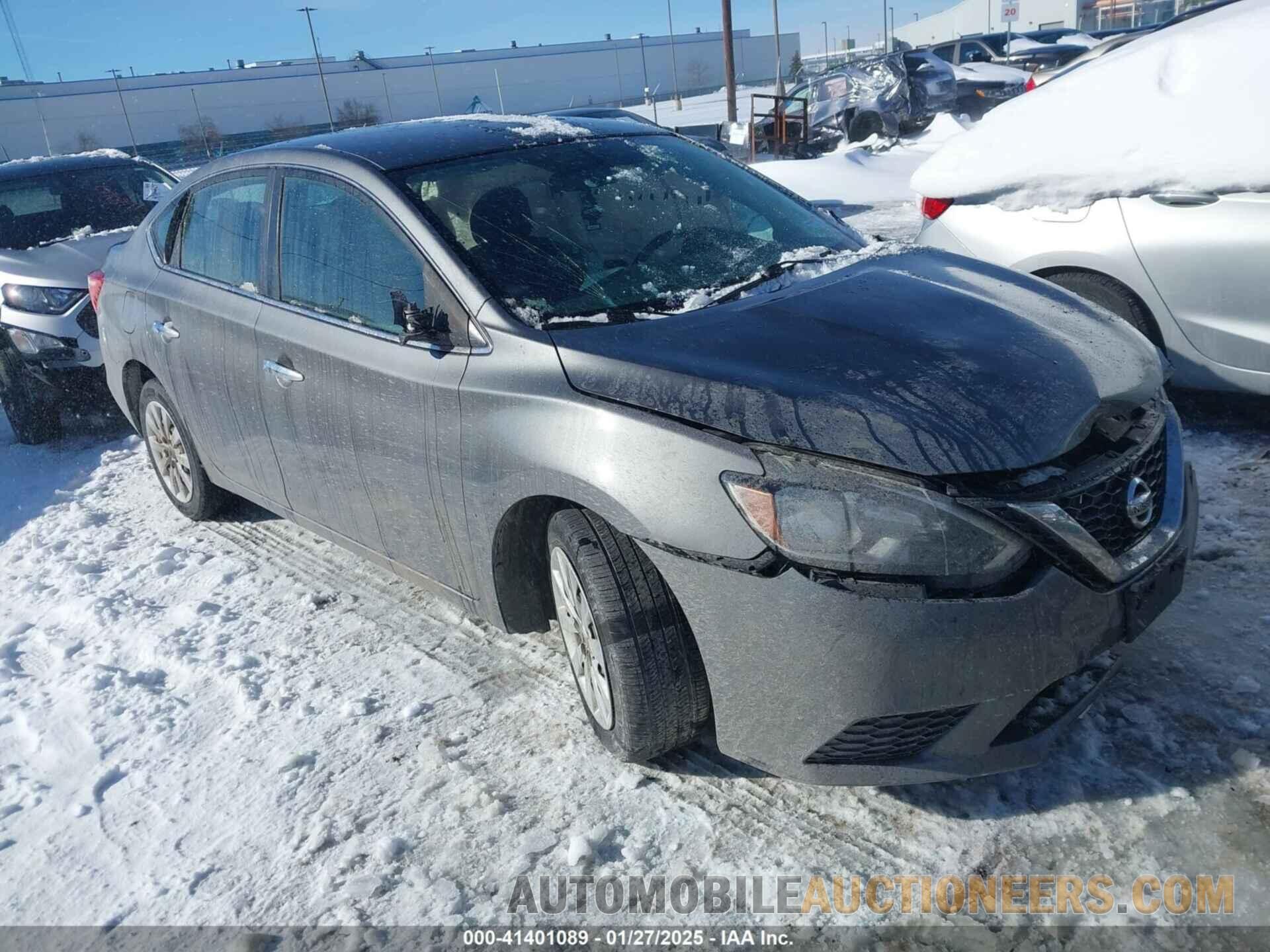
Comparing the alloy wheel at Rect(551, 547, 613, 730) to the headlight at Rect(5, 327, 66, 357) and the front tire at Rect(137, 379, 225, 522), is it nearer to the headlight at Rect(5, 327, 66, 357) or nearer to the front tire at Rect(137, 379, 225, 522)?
the front tire at Rect(137, 379, 225, 522)

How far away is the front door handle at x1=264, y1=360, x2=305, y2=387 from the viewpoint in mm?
3539

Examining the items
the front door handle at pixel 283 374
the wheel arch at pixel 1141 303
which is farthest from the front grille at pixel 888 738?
the wheel arch at pixel 1141 303

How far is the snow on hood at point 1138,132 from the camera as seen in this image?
4.16 metres

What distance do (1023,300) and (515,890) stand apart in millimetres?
2198

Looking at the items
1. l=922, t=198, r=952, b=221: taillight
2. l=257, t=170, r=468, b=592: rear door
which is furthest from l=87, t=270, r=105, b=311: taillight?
l=922, t=198, r=952, b=221: taillight

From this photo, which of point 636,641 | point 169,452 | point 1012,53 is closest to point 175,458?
point 169,452

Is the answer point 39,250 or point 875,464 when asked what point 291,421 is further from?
point 39,250

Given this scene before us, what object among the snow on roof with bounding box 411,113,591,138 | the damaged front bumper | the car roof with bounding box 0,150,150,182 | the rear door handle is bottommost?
the damaged front bumper

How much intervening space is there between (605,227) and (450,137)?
0.78 metres

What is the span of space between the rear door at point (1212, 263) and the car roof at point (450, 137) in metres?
2.10

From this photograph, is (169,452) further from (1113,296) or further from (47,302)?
(1113,296)

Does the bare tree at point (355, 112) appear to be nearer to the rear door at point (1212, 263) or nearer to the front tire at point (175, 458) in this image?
the front tire at point (175, 458)

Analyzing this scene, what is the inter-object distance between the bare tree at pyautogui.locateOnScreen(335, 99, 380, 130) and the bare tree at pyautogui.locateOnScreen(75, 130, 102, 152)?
37.0ft

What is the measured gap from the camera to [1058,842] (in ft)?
7.87
